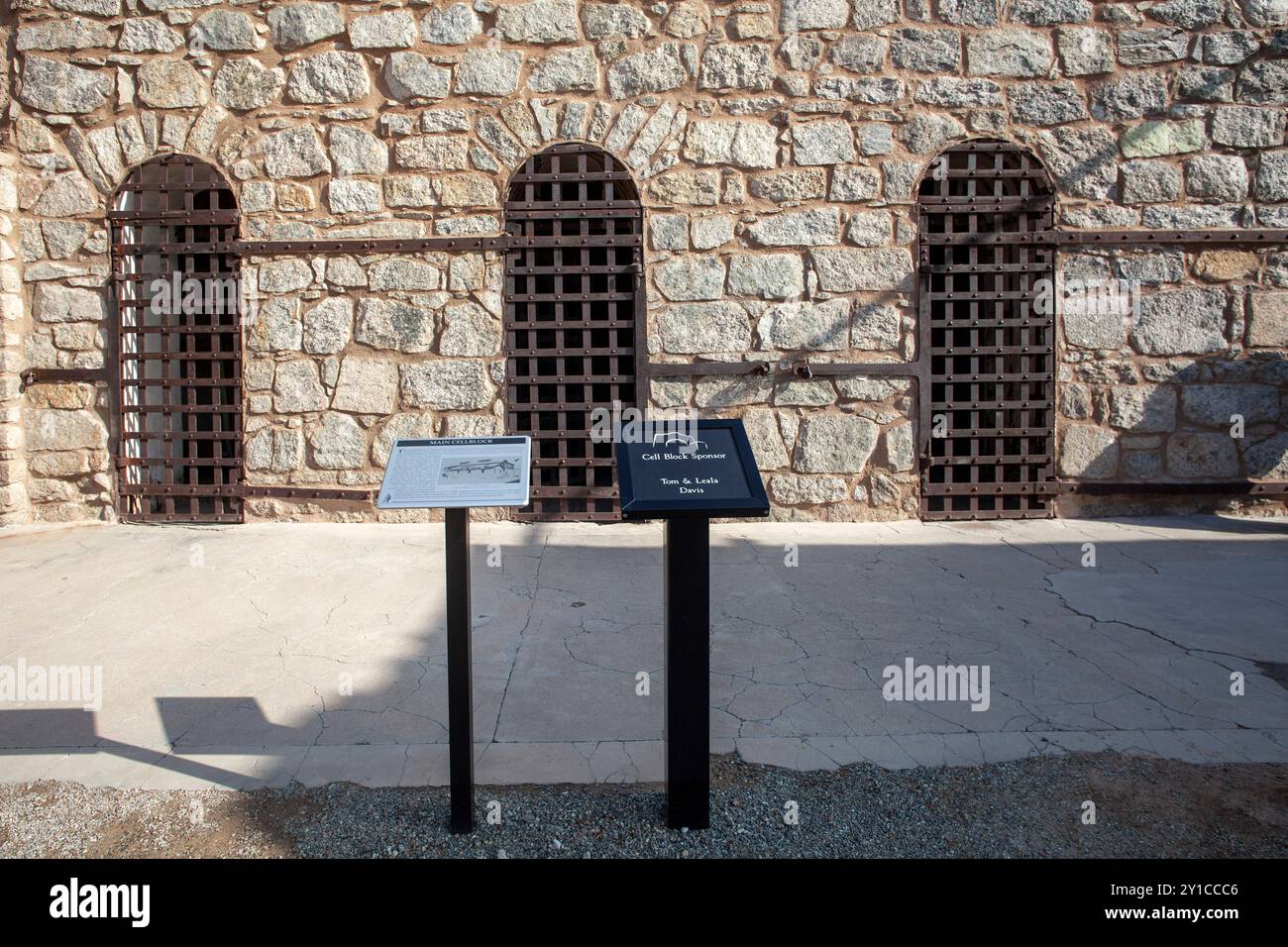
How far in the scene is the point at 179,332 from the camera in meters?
5.93

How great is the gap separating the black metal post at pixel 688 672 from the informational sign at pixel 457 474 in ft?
1.45

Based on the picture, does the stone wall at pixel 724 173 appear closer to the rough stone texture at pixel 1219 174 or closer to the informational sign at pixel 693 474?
the rough stone texture at pixel 1219 174

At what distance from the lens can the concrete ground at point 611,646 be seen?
277cm

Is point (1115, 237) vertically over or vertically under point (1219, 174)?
under

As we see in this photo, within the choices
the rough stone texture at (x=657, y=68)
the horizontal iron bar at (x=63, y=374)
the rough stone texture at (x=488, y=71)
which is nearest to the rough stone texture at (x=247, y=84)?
the rough stone texture at (x=488, y=71)

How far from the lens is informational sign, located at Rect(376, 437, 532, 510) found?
226cm

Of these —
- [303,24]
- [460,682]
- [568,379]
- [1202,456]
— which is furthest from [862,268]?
[460,682]

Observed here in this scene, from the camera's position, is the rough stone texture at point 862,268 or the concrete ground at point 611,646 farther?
the rough stone texture at point 862,268

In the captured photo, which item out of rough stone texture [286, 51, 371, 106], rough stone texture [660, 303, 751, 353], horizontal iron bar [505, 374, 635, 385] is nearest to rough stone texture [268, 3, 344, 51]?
rough stone texture [286, 51, 371, 106]

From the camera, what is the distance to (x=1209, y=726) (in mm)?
2875

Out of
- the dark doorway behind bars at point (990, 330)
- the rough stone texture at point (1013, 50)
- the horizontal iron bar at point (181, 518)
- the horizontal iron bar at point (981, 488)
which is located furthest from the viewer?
the horizontal iron bar at point (181, 518)

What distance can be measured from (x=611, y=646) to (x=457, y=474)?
1569 mm

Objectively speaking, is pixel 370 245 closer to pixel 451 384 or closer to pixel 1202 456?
pixel 451 384

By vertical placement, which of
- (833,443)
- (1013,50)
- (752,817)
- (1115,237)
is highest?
(1013,50)
